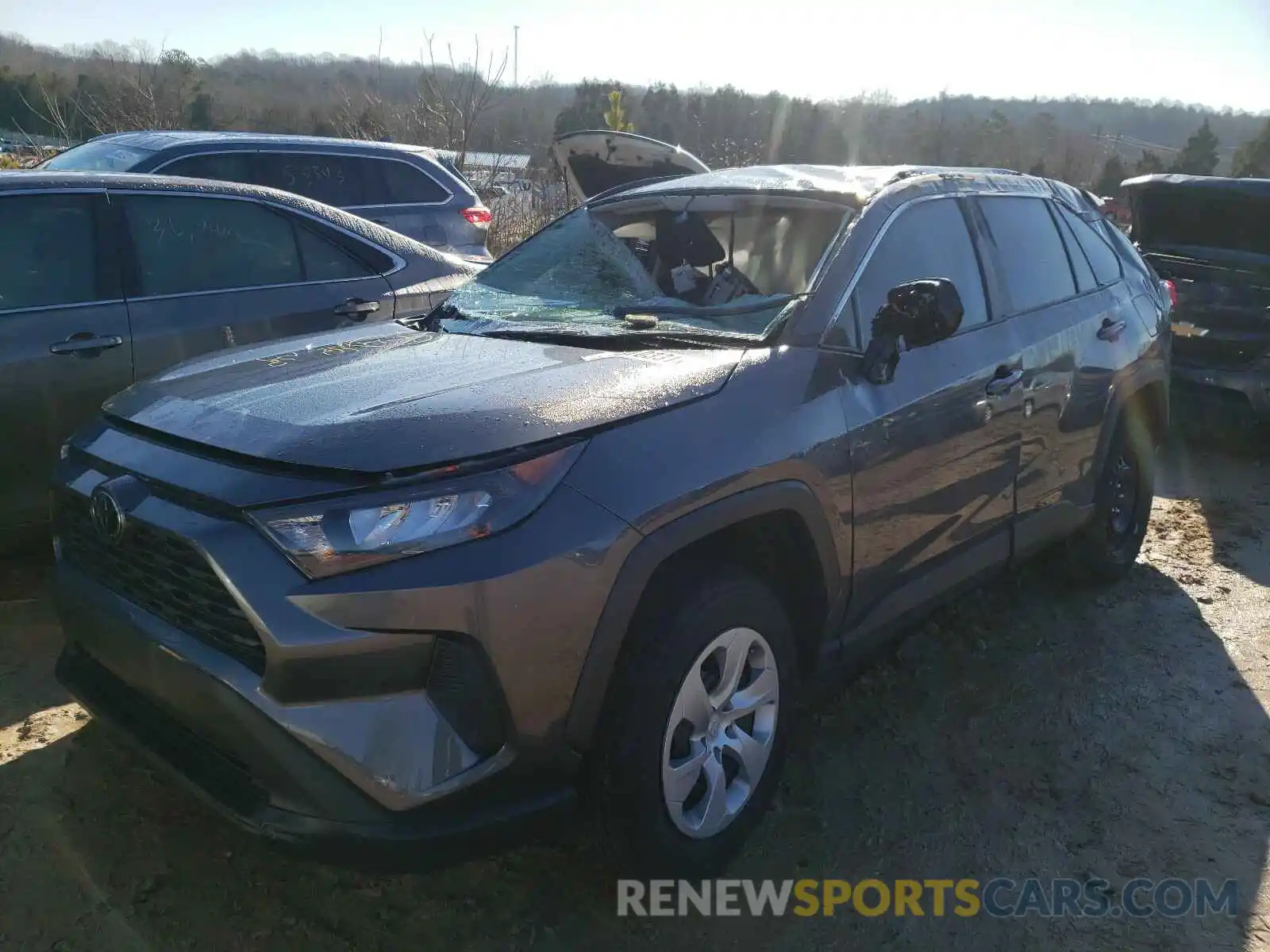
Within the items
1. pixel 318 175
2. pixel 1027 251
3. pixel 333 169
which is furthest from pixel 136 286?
pixel 333 169

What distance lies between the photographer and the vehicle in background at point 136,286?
3.72m

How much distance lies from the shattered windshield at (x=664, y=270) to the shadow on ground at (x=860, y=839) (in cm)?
148

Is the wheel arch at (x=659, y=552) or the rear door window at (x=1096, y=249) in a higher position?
the rear door window at (x=1096, y=249)

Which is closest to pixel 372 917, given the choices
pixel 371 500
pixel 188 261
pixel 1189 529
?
pixel 371 500

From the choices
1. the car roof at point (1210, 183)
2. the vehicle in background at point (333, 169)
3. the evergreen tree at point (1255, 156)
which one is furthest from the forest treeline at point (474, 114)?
the car roof at point (1210, 183)

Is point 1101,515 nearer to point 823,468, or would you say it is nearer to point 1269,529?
point 1269,529

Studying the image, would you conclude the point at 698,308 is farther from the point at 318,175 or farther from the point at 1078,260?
the point at 318,175

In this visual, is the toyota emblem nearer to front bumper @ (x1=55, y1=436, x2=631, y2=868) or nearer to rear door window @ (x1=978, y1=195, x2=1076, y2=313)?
front bumper @ (x1=55, y1=436, x2=631, y2=868)

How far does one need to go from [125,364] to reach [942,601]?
323 centimetres

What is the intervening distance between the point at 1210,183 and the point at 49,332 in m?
7.27

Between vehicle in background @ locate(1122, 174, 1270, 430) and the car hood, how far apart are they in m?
5.55

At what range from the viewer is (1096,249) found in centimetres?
452

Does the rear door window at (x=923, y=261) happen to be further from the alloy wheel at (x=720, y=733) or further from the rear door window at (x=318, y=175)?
the rear door window at (x=318, y=175)

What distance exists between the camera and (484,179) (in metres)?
15.6
